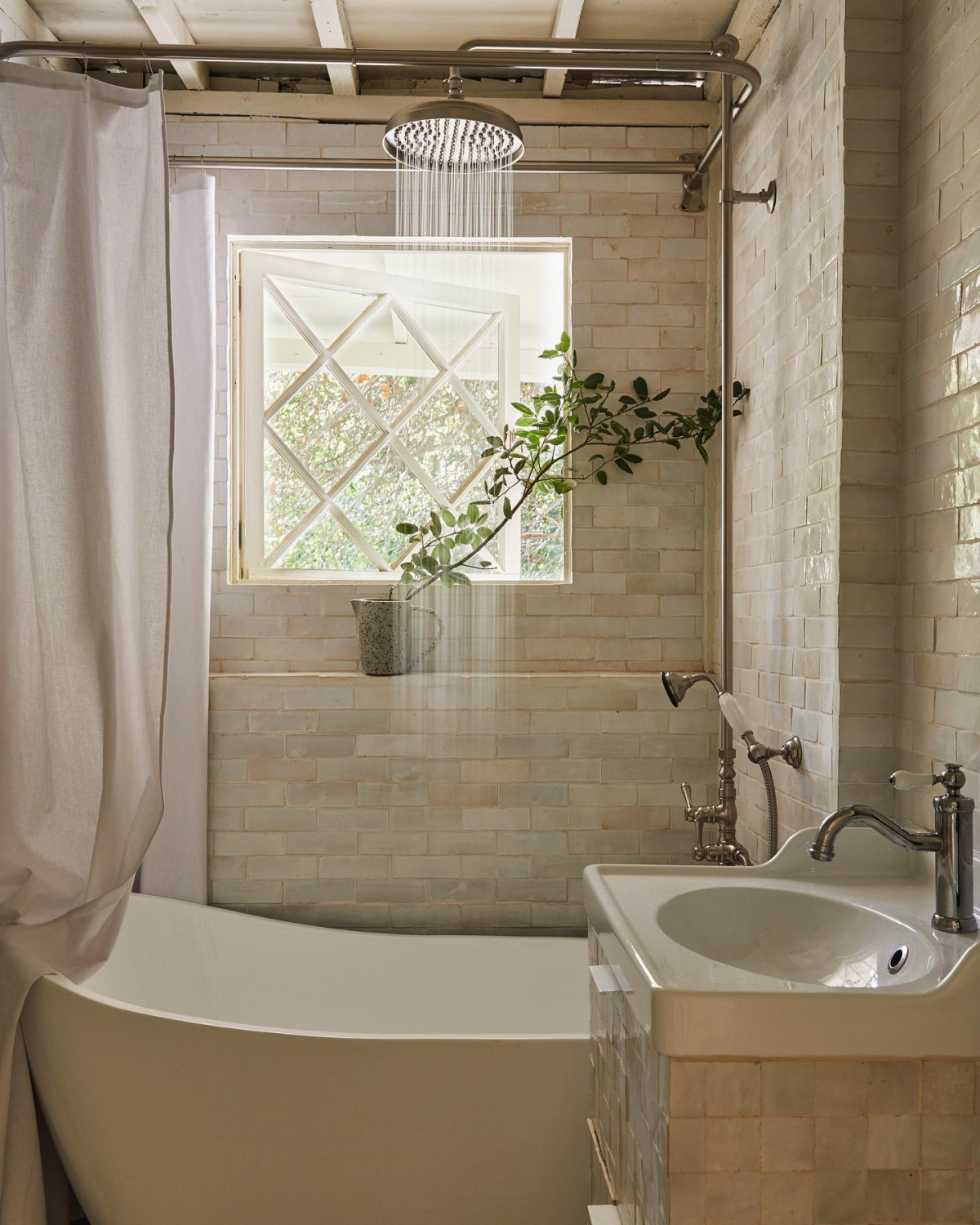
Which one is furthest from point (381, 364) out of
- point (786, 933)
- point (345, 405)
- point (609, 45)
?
point (786, 933)

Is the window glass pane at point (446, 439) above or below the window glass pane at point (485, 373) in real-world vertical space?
below

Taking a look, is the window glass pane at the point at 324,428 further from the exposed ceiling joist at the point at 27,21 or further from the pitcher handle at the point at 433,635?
the exposed ceiling joist at the point at 27,21

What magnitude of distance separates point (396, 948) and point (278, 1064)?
0.74 m

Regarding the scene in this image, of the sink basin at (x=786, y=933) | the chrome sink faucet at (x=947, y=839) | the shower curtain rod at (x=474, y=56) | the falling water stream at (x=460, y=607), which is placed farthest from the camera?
the falling water stream at (x=460, y=607)

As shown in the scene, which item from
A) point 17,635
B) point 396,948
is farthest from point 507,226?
point 396,948

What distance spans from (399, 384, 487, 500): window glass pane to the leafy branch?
0.05 meters

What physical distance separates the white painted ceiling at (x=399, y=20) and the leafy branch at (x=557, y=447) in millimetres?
759

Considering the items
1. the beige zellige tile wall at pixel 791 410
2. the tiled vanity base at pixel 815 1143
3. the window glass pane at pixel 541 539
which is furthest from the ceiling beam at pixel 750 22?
the tiled vanity base at pixel 815 1143

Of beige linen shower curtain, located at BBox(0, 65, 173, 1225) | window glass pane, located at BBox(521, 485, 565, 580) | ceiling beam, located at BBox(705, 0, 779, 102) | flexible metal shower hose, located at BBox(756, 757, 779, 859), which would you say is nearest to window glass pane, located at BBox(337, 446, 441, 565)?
window glass pane, located at BBox(521, 485, 565, 580)

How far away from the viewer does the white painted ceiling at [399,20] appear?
7.77 ft

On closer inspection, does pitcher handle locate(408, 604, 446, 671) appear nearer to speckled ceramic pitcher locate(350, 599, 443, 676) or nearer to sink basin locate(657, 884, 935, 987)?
speckled ceramic pitcher locate(350, 599, 443, 676)

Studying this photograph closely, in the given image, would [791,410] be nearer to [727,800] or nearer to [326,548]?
[727,800]

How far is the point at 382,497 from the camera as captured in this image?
2.80 metres

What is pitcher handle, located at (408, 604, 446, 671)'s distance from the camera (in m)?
2.36
